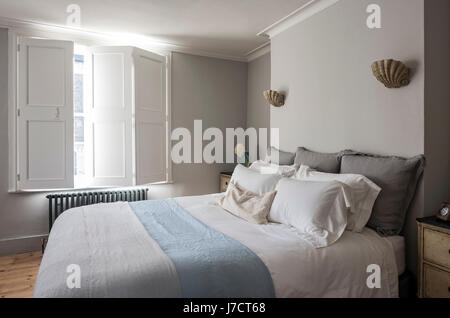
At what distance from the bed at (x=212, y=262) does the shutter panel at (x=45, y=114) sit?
154cm

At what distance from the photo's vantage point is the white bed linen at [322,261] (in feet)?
4.72

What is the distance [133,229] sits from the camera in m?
1.89

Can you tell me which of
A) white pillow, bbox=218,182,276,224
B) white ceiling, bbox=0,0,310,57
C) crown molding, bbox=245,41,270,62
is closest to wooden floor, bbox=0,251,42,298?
white pillow, bbox=218,182,276,224

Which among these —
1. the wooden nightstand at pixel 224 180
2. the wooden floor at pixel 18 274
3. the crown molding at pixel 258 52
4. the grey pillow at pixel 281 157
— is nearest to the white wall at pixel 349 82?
the grey pillow at pixel 281 157

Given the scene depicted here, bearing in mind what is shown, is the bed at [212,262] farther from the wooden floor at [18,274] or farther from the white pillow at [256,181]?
→ the wooden floor at [18,274]

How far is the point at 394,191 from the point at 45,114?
3.45m

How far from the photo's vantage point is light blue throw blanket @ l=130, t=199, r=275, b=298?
1289mm

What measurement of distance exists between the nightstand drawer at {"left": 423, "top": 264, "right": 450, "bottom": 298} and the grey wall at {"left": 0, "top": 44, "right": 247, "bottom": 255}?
294 cm

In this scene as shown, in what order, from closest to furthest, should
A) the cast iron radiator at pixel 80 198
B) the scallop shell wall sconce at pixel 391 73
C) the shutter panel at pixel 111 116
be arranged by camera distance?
1. the scallop shell wall sconce at pixel 391 73
2. the cast iron radiator at pixel 80 198
3. the shutter panel at pixel 111 116

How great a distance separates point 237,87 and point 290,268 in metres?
3.43

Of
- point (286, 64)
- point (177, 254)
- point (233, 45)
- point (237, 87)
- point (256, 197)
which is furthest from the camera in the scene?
point (237, 87)
